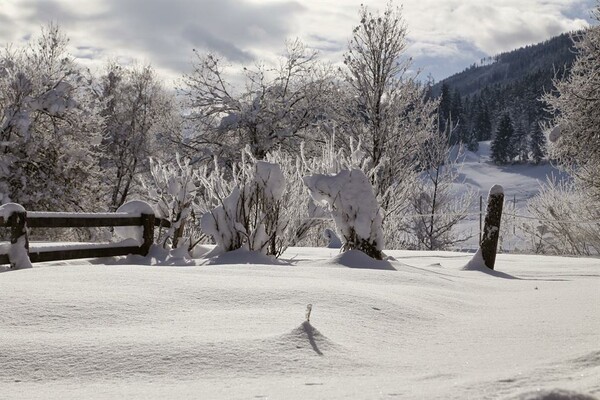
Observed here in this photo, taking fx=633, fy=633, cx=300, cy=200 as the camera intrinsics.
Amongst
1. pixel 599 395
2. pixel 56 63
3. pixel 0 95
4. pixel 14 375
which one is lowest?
pixel 14 375

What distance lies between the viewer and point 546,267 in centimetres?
995

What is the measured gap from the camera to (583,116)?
18453mm

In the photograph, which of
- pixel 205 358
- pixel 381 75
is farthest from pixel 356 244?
pixel 381 75

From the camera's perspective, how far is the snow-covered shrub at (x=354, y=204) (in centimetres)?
905

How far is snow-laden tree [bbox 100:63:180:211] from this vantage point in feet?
114

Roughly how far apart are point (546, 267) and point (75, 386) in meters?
8.59

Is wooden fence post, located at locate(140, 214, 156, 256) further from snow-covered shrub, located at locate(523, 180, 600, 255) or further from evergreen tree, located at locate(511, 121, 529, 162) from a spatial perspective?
evergreen tree, located at locate(511, 121, 529, 162)

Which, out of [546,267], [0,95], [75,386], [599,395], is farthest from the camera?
[0,95]

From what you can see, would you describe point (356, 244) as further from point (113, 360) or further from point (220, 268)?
point (113, 360)

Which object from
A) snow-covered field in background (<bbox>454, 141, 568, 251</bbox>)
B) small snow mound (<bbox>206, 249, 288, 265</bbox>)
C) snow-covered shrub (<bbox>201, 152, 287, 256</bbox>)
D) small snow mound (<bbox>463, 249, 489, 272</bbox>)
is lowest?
small snow mound (<bbox>206, 249, 288, 265</bbox>)

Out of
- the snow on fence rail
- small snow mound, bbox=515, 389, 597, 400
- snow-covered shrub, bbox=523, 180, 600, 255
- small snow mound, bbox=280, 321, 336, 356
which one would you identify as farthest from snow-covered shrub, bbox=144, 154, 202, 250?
snow-covered shrub, bbox=523, 180, 600, 255

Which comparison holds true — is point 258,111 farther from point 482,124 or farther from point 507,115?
point 482,124

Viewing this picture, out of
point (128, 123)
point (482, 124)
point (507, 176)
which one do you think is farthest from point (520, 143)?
point (128, 123)

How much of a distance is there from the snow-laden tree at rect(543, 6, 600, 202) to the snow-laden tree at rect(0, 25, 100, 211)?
606 inches
